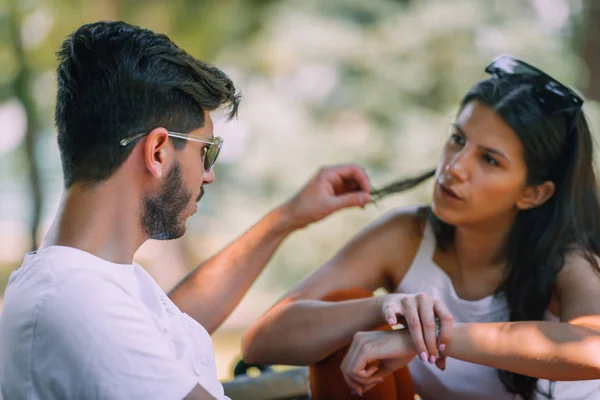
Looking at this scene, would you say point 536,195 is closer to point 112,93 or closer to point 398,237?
point 398,237

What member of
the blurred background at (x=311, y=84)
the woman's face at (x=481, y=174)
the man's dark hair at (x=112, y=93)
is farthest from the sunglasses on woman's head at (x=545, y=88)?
the blurred background at (x=311, y=84)

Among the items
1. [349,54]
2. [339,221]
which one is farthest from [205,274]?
[349,54]

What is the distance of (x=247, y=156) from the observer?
6598mm

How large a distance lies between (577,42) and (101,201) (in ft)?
19.8

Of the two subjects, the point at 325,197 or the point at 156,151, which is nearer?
the point at 156,151

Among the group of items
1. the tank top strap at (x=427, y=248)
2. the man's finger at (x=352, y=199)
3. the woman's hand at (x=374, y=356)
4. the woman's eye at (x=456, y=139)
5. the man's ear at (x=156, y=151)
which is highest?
the man's ear at (x=156, y=151)

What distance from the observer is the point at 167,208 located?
4.79 ft

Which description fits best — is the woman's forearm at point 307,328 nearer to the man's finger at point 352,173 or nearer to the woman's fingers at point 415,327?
the woman's fingers at point 415,327

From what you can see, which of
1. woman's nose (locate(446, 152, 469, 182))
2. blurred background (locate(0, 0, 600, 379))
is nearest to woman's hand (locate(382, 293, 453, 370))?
woman's nose (locate(446, 152, 469, 182))

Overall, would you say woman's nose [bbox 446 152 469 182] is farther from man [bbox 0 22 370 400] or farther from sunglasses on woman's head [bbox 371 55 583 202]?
man [bbox 0 22 370 400]

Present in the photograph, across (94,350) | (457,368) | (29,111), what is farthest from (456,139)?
(29,111)

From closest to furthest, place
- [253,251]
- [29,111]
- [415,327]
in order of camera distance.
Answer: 1. [415,327]
2. [253,251]
3. [29,111]

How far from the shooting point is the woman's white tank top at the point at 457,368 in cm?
211

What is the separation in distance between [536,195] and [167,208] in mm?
1202
